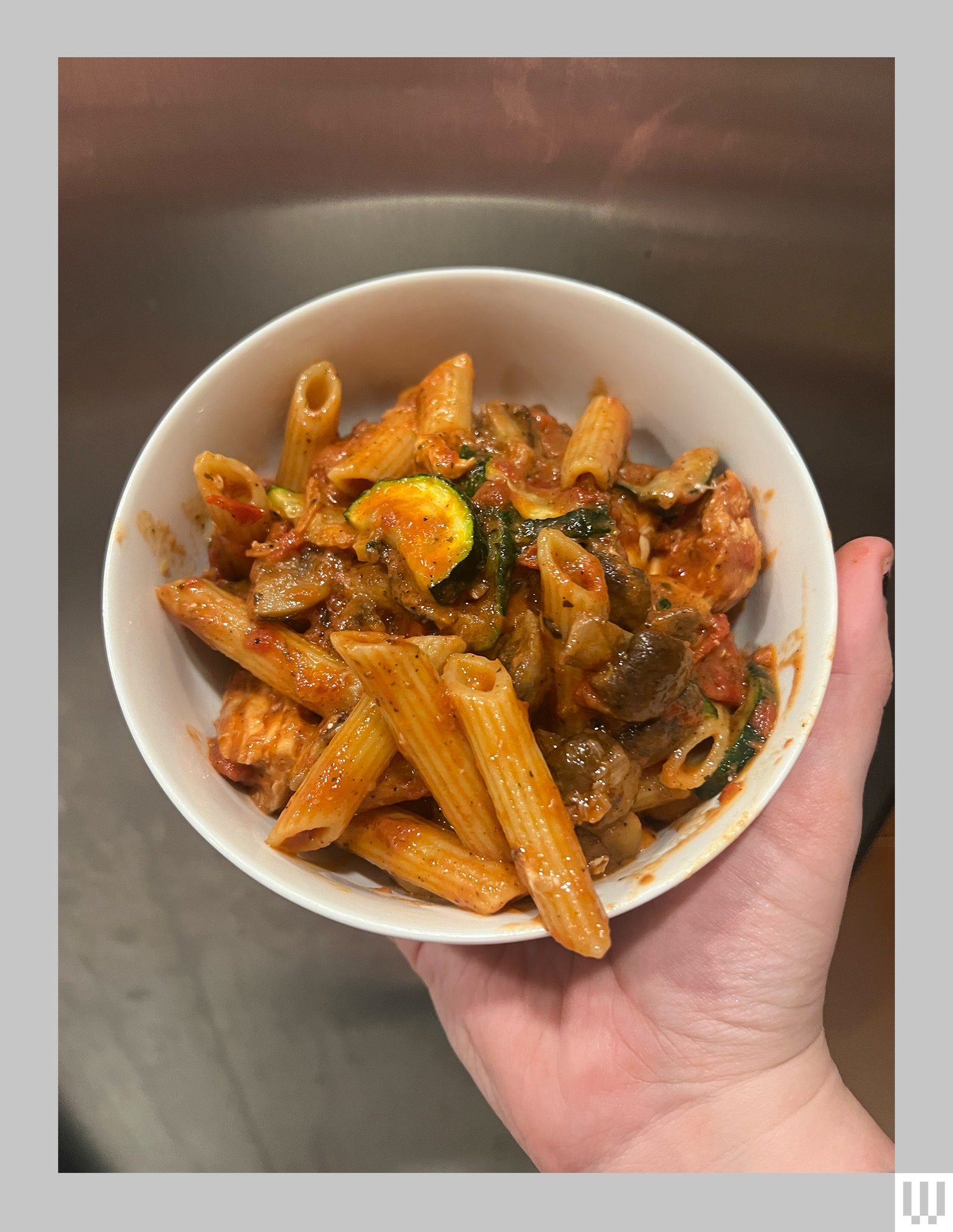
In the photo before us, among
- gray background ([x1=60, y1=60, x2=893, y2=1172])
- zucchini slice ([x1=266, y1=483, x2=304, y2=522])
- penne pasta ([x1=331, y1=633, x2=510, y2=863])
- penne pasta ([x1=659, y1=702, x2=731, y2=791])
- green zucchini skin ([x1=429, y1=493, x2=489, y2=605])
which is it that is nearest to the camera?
penne pasta ([x1=331, y1=633, x2=510, y2=863])

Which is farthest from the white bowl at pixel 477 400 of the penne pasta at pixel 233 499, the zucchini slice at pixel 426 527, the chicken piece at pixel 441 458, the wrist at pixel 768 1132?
the wrist at pixel 768 1132

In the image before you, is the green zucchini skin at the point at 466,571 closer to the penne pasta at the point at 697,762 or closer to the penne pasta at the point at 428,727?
the penne pasta at the point at 428,727

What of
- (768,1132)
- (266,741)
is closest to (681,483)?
(266,741)

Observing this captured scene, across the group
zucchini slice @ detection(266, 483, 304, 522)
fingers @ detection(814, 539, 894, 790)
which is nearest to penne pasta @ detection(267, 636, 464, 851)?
zucchini slice @ detection(266, 483, 304, 522)

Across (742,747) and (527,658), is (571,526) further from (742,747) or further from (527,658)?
(742,747)

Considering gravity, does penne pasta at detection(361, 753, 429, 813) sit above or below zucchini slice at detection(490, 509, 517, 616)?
below

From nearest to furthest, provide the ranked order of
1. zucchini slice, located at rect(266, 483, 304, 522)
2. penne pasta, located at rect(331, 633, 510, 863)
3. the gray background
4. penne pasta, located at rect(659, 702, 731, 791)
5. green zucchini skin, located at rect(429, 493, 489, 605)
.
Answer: penne pasta, located at rect(331, 633, 510, 863), green zucchini skin, located at rect(429, 493, 489, 605), penne pasta, located at rect(659, 702, 731, 791), zucchini slice, located at rect(266, 483, 304, 522), the gray background

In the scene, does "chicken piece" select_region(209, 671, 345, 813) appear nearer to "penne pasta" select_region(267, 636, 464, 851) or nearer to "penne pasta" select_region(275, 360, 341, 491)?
"penne pasta" select_region(267, 636, 464, 851)

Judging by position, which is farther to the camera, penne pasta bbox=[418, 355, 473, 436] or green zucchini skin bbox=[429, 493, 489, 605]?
penne pasta bbox=[418, 355, 473, 436]
